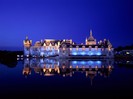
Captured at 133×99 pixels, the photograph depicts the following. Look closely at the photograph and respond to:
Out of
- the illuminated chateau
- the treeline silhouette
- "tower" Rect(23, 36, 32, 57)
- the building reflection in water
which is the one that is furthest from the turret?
the building reflection in water

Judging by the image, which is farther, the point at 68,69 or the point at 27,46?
the point at 27,46

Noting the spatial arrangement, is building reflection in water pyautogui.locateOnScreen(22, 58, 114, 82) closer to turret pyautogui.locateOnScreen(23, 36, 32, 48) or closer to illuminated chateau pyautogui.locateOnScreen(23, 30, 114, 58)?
illuminated chateau pyautogui.locateOnScreen(23, 30, 114, 58)

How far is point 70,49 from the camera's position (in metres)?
Answer: 72.4

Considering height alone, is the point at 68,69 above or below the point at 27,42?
below

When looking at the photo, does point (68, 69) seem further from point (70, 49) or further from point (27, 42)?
point (27, 42)

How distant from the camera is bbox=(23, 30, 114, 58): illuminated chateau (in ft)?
234

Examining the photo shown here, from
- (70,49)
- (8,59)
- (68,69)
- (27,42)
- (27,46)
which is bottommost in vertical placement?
(68,69)

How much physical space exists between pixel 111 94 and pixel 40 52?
6737 cm

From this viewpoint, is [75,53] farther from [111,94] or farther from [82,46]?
[111,94]

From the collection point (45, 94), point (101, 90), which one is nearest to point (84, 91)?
point (101, 90)

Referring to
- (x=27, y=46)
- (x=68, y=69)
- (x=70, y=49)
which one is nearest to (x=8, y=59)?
(x=70, y=49)

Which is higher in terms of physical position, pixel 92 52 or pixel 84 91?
pixel 92 52

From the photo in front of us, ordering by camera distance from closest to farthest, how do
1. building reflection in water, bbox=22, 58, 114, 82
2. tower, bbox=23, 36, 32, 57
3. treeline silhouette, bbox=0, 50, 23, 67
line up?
1. building reflection in water, bbox=22, 58, 114, 82
2. treeline silhouette, bbox=0, 50, 23, 67
3. tower, bbox=23, 36, 32, 57

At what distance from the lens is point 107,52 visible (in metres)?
71.6
